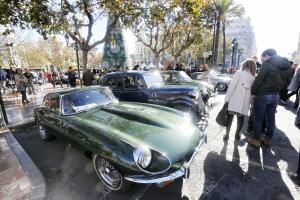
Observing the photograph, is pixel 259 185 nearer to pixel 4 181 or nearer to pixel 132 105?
pixel 132 105

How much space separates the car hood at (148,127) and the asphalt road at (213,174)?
0.64 meters

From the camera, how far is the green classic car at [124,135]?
254 centimetres

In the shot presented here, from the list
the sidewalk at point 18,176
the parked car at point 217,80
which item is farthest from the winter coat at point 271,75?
the parked car at point 217,80

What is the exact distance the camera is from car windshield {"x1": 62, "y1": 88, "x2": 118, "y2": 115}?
3902mm

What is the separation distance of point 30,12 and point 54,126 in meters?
6.65

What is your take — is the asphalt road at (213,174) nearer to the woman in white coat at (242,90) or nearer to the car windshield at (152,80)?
the woman in white coat at (242,90)

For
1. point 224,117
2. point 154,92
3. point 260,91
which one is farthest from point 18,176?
point 260,91

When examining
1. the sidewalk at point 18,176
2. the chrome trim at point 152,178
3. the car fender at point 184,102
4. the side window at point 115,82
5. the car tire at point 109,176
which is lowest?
the sidewalk at point 18,176

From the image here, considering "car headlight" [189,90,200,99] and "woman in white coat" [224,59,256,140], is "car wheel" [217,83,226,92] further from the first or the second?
"woman in white coat" [224,59,256,140]

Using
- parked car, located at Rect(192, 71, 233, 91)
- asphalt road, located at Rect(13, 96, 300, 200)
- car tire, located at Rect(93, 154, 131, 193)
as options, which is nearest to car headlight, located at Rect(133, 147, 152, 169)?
car tire, located at Rect(93, 154, 131, 193)

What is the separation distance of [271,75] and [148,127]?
8.70 feet

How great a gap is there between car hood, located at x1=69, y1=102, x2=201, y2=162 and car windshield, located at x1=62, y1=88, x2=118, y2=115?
213 mm

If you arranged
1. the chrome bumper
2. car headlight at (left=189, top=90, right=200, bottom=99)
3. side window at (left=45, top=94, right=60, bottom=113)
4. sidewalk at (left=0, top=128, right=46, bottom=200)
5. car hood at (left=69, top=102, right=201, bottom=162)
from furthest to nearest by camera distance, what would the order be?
1. car headlight at (left=189, top=90, right=200, bottom=99)
2. side window at (left=45, top=94, right=60, bottom=113)
3. sidewalk at (left=0, top=128, right=46, bottom=200)
4. car hood at (left=69, top=102, right=201, bottom=162)
5. the chrome bumper

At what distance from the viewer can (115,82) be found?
6.26 metres
